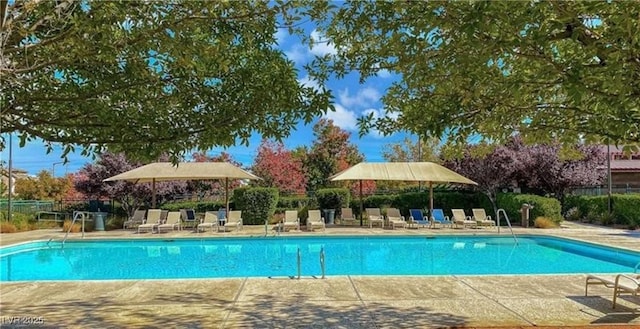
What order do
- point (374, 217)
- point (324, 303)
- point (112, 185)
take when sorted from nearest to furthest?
1. point (324, 303)
2. point (374, 217)
3. point (112, 185)

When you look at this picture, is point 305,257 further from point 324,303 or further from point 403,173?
point 403,173

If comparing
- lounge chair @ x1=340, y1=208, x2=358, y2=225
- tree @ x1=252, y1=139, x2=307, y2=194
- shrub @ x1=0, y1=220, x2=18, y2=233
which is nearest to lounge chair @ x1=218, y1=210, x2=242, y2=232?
lounge chair @ x1=340, y1=208, x2=358, y2=225

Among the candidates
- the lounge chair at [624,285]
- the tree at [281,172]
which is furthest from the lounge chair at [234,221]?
the lounge chair at [624,285]

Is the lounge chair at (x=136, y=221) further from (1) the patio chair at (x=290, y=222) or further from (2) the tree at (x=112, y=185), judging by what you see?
(1) the patio chair at (x=290, y=222)

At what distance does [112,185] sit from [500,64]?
2287 cm

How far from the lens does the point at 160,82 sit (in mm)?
4406

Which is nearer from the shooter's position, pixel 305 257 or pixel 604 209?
pixel 305 257

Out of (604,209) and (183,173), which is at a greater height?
(183,173)

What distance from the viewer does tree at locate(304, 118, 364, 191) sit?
31859 millimetres

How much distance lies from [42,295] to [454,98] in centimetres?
688

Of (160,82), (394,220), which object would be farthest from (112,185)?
(160,82)

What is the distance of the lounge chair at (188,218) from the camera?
20.3m

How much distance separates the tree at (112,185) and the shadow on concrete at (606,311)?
20.4m

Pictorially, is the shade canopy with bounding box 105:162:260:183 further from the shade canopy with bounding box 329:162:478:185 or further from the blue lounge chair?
the blue lounge chair
